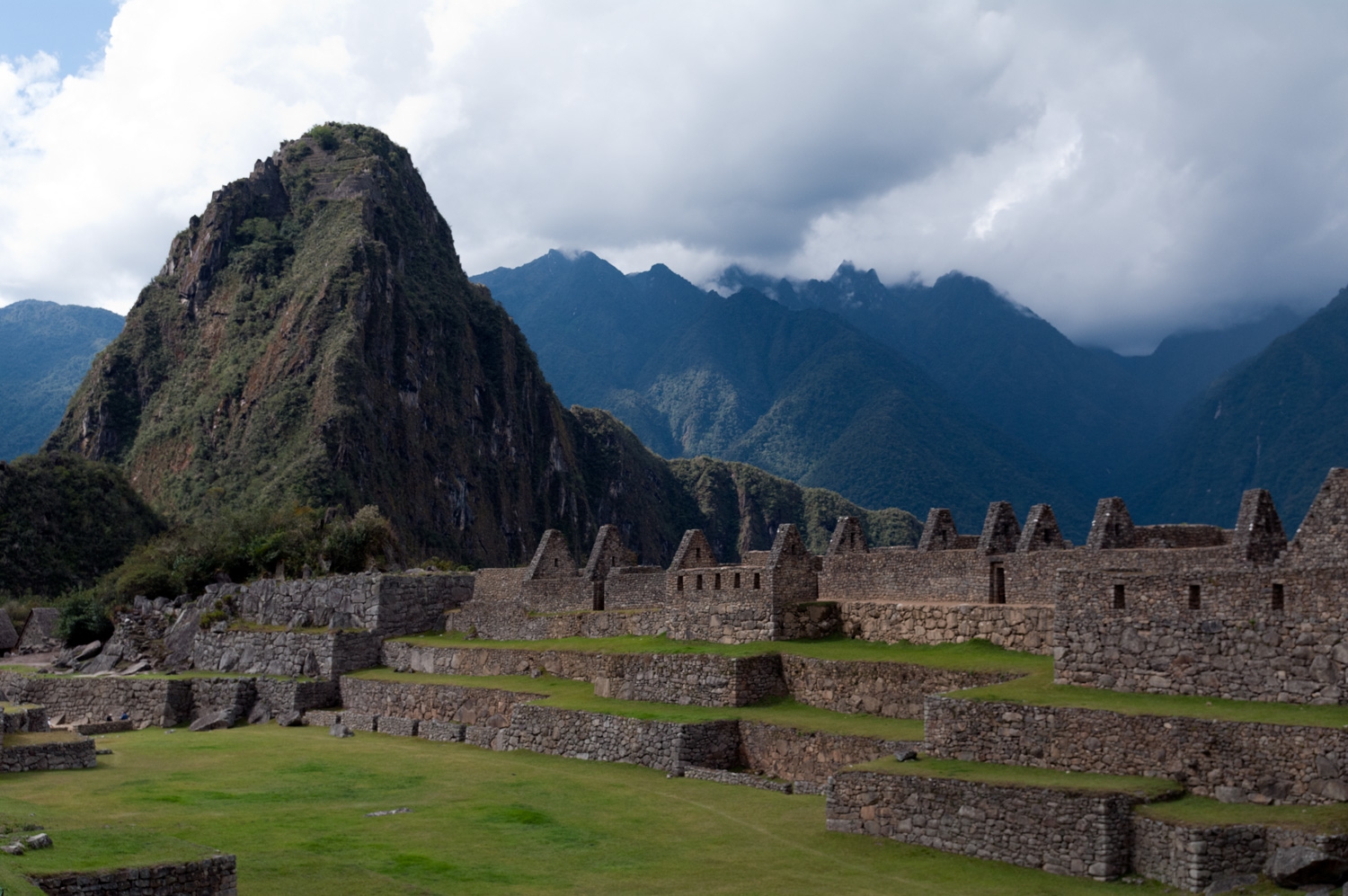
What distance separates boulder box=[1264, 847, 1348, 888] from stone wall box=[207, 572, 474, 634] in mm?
26884

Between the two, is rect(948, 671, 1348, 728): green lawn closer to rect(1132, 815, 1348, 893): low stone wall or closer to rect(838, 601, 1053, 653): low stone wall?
rect(1132, 815, 1348, 893): low stone wall

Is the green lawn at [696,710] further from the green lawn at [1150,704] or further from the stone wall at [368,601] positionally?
the stone wall at [368,601]

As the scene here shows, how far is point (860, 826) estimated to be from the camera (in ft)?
54.9

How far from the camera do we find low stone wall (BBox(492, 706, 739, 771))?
2173 centimetres

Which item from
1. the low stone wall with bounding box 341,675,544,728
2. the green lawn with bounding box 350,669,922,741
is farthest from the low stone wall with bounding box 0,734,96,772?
the green lawn with bounding box 350,669,922,741

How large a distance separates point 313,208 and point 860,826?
531 ft

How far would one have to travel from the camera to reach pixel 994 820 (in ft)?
50.1

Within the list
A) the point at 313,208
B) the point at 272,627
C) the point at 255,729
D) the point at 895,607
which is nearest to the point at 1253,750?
the point at 895,607

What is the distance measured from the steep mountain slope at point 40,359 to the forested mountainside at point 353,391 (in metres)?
5.15

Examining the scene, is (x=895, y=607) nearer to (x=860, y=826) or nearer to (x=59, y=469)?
(x=860, y=826)

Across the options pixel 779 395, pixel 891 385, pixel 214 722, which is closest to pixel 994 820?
pixel 214 722

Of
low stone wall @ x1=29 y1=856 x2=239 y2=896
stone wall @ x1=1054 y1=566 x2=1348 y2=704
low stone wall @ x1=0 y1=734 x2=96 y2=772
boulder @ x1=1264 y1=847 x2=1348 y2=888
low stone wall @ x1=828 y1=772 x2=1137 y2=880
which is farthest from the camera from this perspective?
low stone wall @ x1=0 y1=734 x2=96 y2=772

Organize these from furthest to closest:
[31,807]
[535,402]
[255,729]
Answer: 1. [535,402]
2. [255,729]
3. [31,807]

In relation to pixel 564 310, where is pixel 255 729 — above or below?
below
